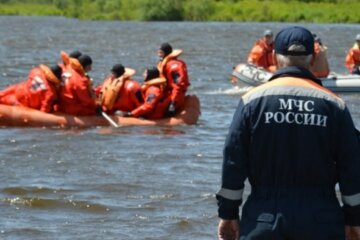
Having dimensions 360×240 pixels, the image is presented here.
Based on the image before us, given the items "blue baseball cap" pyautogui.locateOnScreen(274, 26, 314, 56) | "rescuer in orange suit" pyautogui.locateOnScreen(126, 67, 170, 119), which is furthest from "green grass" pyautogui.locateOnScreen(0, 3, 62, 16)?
"blue baseball cap" pyautogui.locateOnScreen(274, 26, 314, 56)

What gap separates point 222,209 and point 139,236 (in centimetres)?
390

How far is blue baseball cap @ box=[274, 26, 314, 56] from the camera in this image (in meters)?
4.35

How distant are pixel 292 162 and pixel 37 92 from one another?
33.4 feet

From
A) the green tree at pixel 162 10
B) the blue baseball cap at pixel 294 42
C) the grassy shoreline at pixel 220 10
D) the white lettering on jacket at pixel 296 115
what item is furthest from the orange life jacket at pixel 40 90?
the green tree at pixel 162 10

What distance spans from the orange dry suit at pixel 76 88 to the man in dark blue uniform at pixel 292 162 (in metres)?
9.81

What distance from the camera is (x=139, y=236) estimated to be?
8195 mm

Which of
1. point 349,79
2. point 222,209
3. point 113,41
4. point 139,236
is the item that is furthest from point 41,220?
point 113,41

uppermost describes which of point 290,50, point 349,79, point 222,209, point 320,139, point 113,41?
point 290,50

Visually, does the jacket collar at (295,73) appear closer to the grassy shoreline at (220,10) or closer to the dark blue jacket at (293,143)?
the dark blue jacket at (293,143)

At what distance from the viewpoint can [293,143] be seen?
169 inches

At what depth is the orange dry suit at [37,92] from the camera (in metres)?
14.0

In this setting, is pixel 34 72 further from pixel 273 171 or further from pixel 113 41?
pixel 113 41

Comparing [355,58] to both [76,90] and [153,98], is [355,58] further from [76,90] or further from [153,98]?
[76,90]

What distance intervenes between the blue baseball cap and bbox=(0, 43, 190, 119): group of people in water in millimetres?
9718
